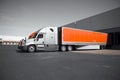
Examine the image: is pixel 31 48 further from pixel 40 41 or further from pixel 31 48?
pixel 40 41

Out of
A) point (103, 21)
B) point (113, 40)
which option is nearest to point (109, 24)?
point (103, 21)

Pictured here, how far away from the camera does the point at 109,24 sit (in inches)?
939

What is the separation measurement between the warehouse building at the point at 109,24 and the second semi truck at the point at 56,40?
7.32m

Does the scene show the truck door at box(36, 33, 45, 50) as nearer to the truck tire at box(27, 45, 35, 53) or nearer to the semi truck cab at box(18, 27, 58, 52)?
the semi truck cab at box(18, 27, 58, 52)

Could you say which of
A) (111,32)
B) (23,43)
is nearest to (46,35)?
(23,43)

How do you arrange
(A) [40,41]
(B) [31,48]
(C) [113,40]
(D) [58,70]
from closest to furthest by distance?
1. (D) [58,70]
2. (B) [31,48]
3. (A) [40,41]
4. (C) [113,40]

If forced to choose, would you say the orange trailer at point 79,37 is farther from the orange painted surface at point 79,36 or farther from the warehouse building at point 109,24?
the warehouse building at point 109,24

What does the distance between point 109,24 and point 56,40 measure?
567 inches

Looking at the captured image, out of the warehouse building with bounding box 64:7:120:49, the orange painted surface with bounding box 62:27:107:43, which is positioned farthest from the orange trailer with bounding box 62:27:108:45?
the warehouse building with bounding box 64:7:120:49

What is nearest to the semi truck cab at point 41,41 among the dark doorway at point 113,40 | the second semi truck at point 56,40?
the second semi truck at point 56,40

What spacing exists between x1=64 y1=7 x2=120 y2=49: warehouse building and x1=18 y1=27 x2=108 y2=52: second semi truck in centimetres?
732

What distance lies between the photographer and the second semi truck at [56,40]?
13867mm

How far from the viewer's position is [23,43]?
13.7m

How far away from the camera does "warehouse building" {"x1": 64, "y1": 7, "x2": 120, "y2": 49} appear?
22500 millimetres
